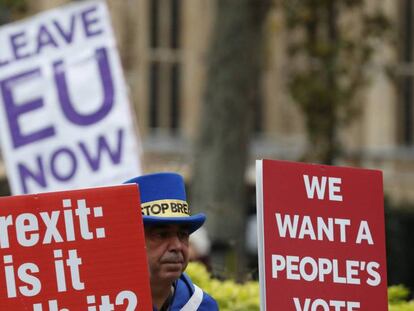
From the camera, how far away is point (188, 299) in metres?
6.18

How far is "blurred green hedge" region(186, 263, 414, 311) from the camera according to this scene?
7527 millimetres

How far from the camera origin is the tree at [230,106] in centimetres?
1677

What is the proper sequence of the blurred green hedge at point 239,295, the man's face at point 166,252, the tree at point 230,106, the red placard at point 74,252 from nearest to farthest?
the red placard at point 74,252, the man's face at point 166,252, the blurred green hedge at point 239,295, the tree at point 230,106

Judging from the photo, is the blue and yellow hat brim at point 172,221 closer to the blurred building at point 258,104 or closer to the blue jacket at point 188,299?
the blue jacket at point 188,299

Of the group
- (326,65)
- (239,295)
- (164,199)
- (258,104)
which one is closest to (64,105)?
(239,295)

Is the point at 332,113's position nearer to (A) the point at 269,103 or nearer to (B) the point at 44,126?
(B) the point at 44,126

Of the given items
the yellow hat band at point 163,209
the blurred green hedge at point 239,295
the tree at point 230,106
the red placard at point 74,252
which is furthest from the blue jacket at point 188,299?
the tree at point 230,106

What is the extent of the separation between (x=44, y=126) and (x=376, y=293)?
4.74 meters

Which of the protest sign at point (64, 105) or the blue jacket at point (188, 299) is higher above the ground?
the protest sign at point (64, 105)

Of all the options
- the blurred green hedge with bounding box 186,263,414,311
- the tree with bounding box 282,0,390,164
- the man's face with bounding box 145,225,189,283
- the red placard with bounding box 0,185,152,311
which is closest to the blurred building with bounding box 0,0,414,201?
the tree with bounding box 282,0,390,164

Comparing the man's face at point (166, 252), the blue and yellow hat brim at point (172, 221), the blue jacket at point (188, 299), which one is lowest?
the blue jacket at point (188, 299)

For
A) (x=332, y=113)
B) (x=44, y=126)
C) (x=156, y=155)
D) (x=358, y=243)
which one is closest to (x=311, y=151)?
(x=332, y=113)

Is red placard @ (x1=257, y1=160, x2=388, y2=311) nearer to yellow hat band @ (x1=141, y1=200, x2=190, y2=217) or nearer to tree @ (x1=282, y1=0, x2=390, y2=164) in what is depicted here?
yellow hat band @ (x1=141, y1=200, x2=190, y2=217)

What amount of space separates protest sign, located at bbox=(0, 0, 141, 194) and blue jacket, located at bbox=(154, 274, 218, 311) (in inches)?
167
